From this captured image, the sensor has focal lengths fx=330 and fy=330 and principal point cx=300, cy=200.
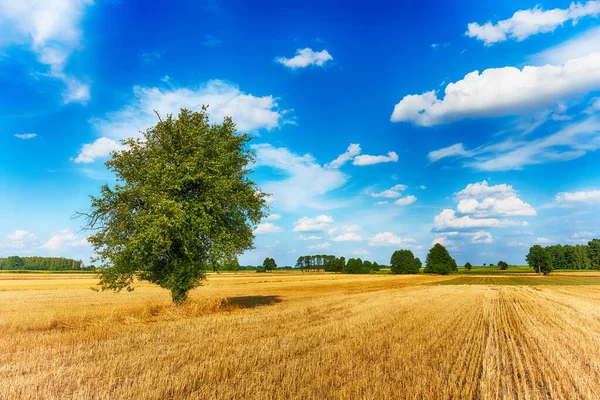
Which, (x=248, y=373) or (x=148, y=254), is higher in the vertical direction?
(x=148, y=254)

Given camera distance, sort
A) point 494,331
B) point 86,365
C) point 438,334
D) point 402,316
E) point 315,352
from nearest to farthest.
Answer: point 86,365 → point 315,352 → point 438,334 → point 494,331 → point 402,316

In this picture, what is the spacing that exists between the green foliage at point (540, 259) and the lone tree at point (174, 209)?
5555 inches

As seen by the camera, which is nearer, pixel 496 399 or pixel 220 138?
pixel 496 399

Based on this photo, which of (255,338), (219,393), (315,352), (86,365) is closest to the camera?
(219,393)

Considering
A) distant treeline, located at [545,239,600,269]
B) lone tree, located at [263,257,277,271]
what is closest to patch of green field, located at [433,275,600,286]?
distant treeline, located at [545,239,600,269]

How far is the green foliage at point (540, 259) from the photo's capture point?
123844 millimetres

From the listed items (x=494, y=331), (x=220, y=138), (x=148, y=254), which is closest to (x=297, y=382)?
(x=494, y=331)

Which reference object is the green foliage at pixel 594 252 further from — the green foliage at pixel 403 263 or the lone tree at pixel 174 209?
the lone tree at pixel 174 209

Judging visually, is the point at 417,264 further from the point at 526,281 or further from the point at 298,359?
the point at 298,359

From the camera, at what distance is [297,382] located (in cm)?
767

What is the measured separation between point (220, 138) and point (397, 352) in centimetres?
1756

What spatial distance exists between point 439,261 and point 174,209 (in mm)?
134767

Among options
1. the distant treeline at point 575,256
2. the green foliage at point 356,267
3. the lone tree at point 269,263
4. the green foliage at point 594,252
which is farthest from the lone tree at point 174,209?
the green foliage at point 594,252

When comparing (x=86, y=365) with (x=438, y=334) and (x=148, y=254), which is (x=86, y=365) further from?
(x=438, y=334)
